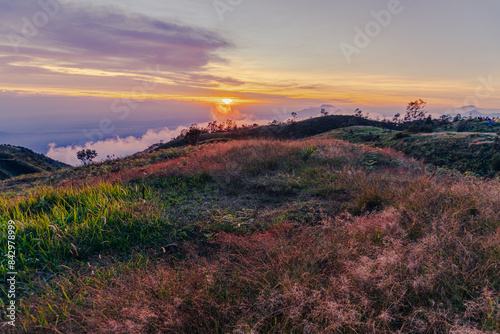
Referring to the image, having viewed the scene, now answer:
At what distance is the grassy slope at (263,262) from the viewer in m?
2.24

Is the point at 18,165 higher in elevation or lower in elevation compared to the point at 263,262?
lower

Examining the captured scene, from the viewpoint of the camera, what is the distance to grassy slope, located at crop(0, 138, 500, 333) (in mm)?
2240

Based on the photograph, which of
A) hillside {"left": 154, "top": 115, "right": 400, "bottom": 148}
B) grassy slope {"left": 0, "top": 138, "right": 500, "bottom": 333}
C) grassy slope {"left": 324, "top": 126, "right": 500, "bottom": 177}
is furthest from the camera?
hillside {"left": 154, "top": 115, "right": 400, "bottom": 148}

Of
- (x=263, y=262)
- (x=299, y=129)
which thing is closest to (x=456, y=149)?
(x=263, y=262)

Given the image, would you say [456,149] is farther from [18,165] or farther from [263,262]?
[18,165]

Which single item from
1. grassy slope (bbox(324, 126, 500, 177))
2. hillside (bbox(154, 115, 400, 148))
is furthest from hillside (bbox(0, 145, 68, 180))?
grassy slope (bbox(324, 126, 500, 177))

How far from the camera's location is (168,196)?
20.1ft

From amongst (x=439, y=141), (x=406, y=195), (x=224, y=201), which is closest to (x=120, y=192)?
(x=224, y=201)

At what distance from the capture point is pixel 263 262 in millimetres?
2910

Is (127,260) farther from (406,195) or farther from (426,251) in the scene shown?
(406,195)

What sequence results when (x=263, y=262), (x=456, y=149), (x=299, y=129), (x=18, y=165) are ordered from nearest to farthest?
(x=263, y=262), (x=456, y=149), (x=299, y=129), (x=18, y=165)

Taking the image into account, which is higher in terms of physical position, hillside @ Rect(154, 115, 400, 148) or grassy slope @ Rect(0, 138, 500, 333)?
hillside @ Rect(154, 115, 400, 148)

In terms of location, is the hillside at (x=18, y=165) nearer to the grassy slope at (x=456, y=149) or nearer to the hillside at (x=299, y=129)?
the hillside at (x=299, y=129)

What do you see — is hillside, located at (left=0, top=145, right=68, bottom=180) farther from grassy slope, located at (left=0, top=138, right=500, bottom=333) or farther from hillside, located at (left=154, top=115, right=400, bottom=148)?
grassy slope, located at (left=0, top=138, right=500, bottom=333)
